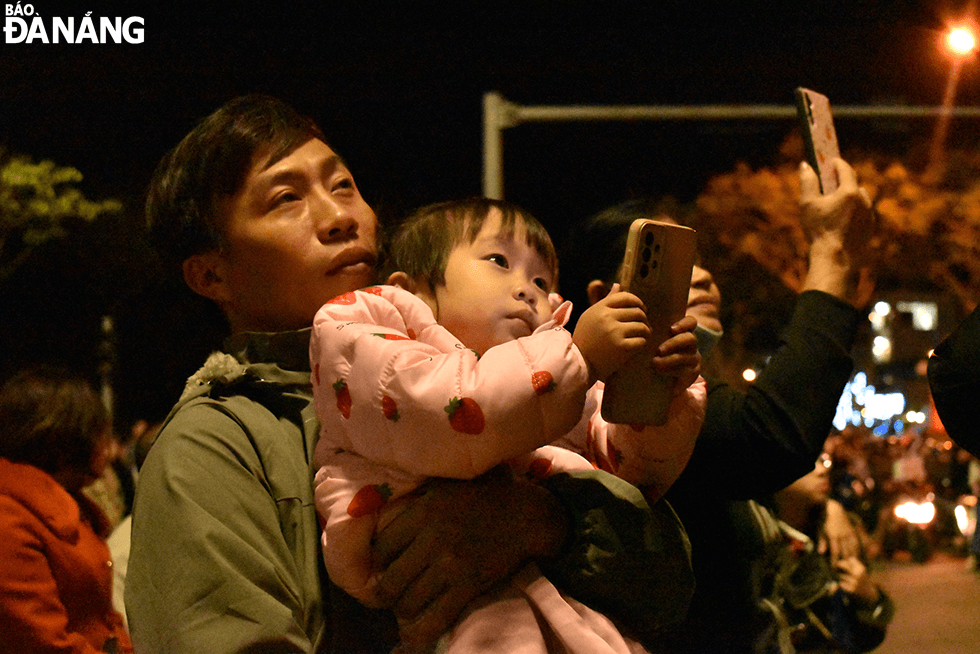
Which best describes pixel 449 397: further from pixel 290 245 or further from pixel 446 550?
pixel 290 245

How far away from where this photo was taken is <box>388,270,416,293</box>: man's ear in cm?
209

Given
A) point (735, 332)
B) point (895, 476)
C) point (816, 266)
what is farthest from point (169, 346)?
point (735, 332)

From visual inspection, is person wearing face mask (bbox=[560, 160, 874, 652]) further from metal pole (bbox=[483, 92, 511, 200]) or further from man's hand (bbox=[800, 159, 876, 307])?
metal pole (bbox=[483, 92, 511, 200])

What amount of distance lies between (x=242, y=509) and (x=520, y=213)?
2.87 feet

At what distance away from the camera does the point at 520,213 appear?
2.15 metres

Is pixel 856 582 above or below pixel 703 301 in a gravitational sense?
below

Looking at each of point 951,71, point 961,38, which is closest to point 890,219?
point 951,71

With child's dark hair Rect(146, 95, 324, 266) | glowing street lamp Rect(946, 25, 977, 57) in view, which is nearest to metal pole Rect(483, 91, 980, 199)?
glowing street lamp Rect(946, 25, 977, 57)

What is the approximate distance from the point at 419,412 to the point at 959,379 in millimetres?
1059

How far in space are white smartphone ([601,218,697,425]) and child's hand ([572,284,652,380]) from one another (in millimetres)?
41

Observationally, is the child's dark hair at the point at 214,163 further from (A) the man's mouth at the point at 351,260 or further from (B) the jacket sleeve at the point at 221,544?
(B) the jacket sleeve at the point at 221,544

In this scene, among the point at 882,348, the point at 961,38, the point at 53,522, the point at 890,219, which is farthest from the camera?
the point at 882,348

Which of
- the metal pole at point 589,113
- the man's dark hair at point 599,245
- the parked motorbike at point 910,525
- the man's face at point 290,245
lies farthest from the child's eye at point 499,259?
the parked motorbike at point 910,525

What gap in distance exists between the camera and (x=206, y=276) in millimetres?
2303
